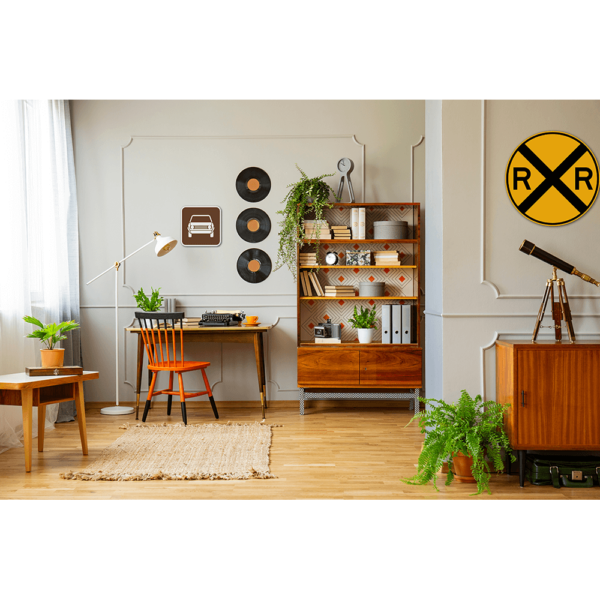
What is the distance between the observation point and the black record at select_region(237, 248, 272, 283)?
4984 millimetres

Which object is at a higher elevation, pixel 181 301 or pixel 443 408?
pixel 181 301

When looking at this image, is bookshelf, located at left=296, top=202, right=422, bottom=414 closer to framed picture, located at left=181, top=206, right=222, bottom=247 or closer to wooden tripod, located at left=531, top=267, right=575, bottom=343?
framed picture, located at left=181, top=206, right=222, bottom=247

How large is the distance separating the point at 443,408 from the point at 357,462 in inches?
25.7

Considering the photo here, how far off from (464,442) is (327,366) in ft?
6.42

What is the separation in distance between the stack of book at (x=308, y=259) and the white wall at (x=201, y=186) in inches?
9.2

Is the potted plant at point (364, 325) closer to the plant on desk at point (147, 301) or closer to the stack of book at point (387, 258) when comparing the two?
the stack of book at point (387, 258)

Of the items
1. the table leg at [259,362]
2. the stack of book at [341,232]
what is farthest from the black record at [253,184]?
the table leg at [259,362]

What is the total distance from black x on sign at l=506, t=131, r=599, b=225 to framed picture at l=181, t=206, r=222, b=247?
2776 millimetres

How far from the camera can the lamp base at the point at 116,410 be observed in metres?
4.62

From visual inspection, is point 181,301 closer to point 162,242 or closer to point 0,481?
point 162,242

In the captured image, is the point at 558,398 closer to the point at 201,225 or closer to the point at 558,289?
the point at 558,289
